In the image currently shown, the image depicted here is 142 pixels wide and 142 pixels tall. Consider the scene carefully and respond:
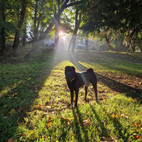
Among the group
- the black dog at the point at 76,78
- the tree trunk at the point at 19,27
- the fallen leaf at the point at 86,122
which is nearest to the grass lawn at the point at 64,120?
the fallen leaf at the point at 86,122

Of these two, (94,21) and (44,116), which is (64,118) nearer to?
(44,116)


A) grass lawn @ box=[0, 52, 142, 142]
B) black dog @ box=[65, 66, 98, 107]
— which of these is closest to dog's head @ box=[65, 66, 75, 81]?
black dog @ box=[65, 66, 98, 107]

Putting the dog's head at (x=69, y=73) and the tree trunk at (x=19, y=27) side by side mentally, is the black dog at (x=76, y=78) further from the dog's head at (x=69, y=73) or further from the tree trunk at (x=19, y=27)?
the tree trunk at (x=19, y=27)

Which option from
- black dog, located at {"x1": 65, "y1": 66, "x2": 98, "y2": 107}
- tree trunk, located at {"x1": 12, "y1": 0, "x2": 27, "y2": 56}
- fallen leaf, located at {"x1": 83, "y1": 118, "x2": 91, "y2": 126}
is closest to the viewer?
fallen leaf, located at {"x1": 83, "y1": 118, "x2": 91, "y2": 126}

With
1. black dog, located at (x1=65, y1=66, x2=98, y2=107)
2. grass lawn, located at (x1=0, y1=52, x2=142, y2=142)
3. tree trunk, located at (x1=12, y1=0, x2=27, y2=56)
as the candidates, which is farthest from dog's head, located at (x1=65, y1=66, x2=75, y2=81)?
tree trunk, located at (x1=12, y1=0, x2=27, y2=56)

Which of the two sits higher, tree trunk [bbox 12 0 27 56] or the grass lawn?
tree trunk [bbox 12 0 27 56]

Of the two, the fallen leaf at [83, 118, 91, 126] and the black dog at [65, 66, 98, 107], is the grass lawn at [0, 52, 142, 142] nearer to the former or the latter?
the fallen leaf at [83, 118, 91, 126]

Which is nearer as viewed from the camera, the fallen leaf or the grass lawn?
the grass lawn

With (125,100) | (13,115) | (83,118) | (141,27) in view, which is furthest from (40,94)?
(141,27)

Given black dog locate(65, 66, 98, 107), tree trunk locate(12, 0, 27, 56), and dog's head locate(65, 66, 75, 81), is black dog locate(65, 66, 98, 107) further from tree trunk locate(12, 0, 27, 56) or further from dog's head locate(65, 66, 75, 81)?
tree trunk locate(12, 0, 27, 56)

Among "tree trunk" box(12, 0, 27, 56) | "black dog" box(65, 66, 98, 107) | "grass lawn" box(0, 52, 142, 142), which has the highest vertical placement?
"tree trunk" box(12, 0, 27, 56)

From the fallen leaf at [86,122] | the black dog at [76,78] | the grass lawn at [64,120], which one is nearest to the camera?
the grass lawn at [64,120]

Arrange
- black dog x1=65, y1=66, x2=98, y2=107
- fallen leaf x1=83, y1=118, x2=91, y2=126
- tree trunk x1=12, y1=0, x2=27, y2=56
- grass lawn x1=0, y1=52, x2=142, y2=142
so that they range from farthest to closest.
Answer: tree trunk x1=12, y1=0, x2=27, y2=56 < black dog x1=65, y1=66, x2=98, y2=107 < fallen leaf x1=83, y1=118, x2=91, y2=126 < grass lawn x1=0, y1=52, x2=142, y2=142

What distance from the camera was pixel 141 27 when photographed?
5.88 meters
